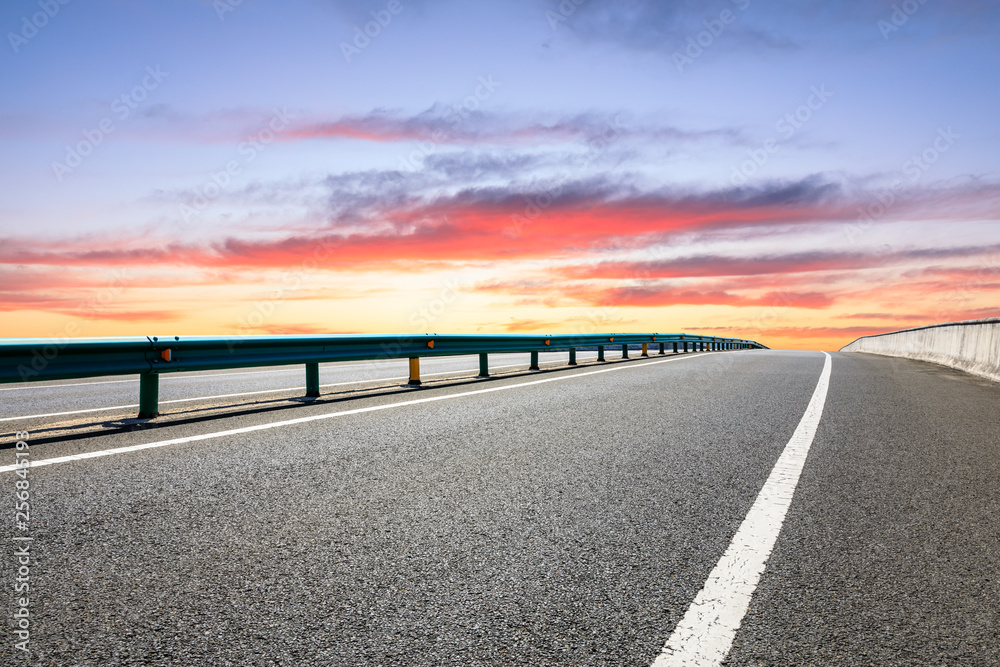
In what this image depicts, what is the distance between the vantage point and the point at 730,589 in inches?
113

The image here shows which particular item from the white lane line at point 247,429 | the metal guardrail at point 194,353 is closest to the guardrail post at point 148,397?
the metal guardrail at point 194,353

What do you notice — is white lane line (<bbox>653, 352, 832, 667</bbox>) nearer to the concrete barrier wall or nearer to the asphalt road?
the asphalt road

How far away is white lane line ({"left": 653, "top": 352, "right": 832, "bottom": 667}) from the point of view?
93.0 inches

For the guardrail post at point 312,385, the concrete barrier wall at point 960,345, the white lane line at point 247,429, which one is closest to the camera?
the white lane line at point 247,429

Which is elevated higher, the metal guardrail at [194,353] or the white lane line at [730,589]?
the metal guardrail at [194,353]

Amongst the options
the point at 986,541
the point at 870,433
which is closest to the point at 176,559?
the point at 986,541

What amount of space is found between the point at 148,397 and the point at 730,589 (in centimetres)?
703

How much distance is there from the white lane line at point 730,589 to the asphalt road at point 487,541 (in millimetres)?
52

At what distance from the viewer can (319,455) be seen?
560 centimetres

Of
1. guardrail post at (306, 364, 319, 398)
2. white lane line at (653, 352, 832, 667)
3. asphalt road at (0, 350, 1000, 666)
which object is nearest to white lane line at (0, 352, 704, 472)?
asphalt road at (0, 350, 1000, 666)

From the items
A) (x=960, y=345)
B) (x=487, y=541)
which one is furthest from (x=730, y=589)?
(x=960, y=345)

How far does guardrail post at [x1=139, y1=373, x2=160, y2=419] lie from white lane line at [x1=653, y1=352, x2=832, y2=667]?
6.56 meters

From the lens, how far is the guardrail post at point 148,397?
25.4 ft

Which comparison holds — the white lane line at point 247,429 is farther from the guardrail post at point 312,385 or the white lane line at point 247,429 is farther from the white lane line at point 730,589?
the white lane line at point 730,589
